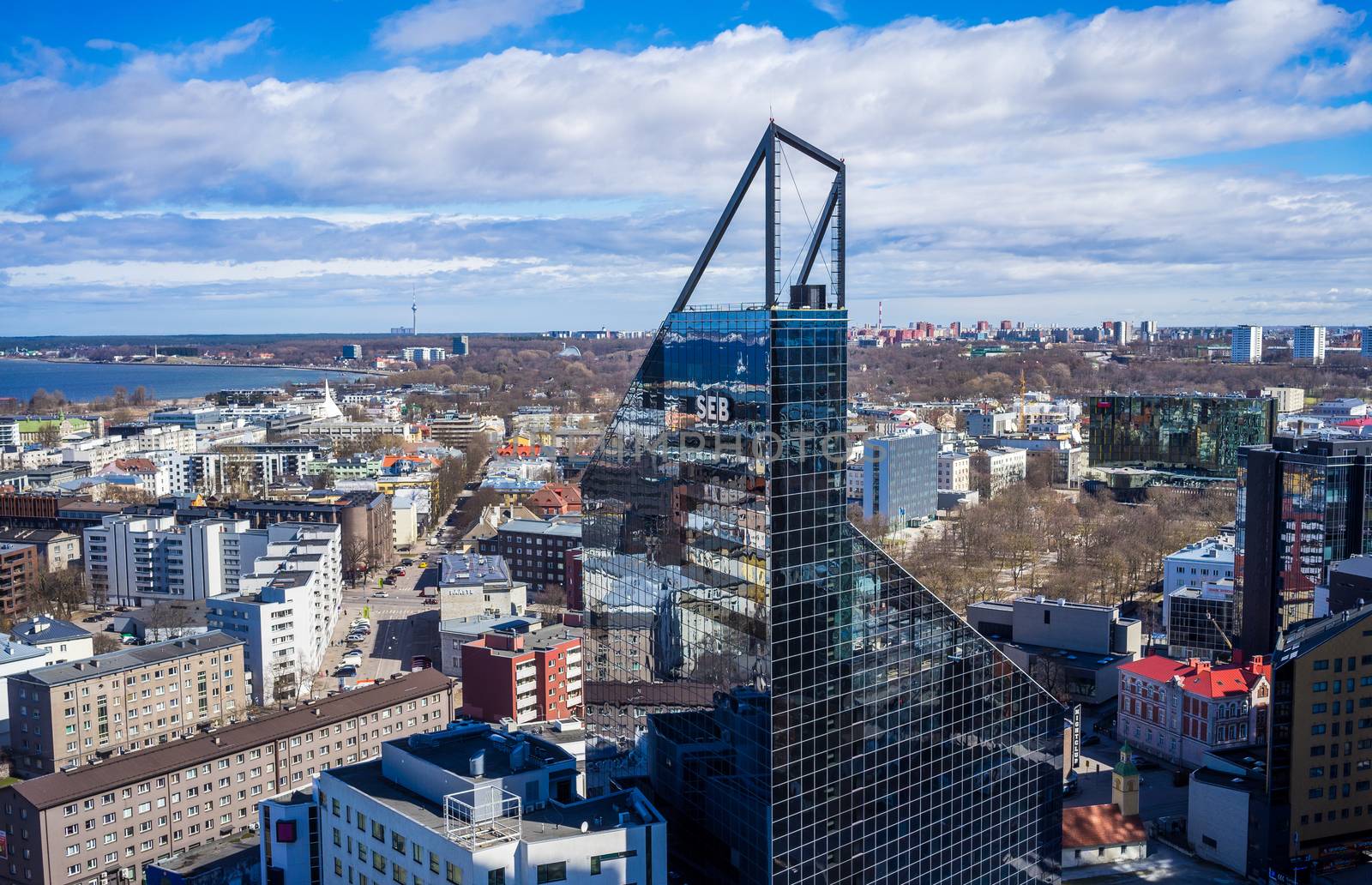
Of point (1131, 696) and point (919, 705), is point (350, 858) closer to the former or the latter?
point (919, 705)

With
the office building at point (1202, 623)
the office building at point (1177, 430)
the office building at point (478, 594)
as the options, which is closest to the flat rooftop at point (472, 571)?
the office building at point (478, 594)

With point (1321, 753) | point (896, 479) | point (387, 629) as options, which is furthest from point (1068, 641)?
point (896, 479)

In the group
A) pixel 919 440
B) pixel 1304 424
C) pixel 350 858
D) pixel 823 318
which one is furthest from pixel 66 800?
pixel 1304 424

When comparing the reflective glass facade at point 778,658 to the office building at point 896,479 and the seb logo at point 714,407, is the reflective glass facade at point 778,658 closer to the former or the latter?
the seb logo at point 714,407

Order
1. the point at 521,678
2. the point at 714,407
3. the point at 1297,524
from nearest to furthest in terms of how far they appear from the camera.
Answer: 1. the point at 714,407
2. the point at 521,678
3. the point at 1297,524

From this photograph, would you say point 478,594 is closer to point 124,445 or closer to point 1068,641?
point 1068,641

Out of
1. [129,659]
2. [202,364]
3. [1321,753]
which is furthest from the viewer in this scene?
[202,364]

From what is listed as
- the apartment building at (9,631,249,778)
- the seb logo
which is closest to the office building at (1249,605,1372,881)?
the seb logo
